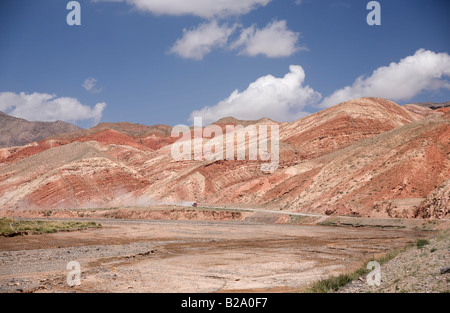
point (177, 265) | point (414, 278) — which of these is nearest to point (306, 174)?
point (177, 265)

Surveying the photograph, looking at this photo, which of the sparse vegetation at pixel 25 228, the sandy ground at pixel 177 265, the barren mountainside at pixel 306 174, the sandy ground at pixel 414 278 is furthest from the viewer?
the barren mountainside at pixel 306 174

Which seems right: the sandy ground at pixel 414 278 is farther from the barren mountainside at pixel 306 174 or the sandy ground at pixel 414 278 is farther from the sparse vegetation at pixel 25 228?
the sparse vegetation at pixel 25 228

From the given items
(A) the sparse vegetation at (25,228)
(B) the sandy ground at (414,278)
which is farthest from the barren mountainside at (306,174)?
(A) the sparse vegetation at (25,228)

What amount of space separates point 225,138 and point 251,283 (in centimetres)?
10148

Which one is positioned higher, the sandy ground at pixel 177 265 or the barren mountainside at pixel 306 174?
the barren mountainside at pixel 306 174

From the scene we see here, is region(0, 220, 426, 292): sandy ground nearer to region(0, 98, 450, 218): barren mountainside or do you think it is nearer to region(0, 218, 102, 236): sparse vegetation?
region(0, 218, 102, 236): sparse vegetation

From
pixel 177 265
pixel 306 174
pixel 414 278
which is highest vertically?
pixel 306 174

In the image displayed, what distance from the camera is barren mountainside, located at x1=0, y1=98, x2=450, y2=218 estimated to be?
48.6 meters

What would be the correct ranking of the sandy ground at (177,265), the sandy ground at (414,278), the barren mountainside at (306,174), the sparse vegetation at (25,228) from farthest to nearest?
the barren mountainside at (306,174), the sparse vegetation at (25,228), the sandy ground at (177,265), the sandy ground at (414,278)

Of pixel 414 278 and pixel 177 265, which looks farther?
pixel 177 265

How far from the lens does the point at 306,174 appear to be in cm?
6912

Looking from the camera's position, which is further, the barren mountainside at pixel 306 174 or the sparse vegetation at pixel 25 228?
the barren mountainside at pixel 306 174

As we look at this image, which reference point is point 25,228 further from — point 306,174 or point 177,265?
point 306,174

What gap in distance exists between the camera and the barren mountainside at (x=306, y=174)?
48625mm
